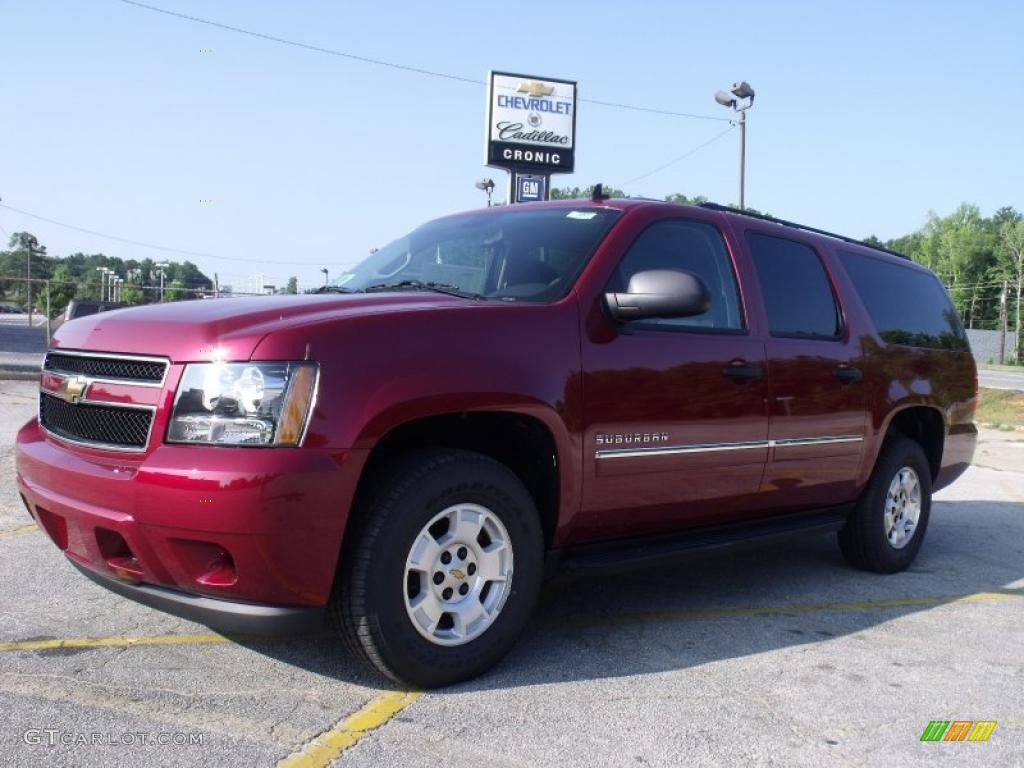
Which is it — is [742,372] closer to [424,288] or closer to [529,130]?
[424,288]

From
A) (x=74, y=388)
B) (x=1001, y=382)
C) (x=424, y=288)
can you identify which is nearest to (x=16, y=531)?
Answer: (x=74, y=388)

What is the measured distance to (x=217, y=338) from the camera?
3.02 m

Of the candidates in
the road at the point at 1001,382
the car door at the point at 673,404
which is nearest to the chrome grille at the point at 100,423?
the car door at the point at 673,404

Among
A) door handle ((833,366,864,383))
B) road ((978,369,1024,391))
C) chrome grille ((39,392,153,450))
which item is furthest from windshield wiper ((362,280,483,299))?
road ((978,369,1024,391))

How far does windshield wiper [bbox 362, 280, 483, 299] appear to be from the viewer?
3840 millimetres

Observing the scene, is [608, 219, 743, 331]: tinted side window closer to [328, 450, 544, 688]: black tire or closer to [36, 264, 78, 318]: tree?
[328, 450, 544, 688]: black tire

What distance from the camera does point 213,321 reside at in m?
3.10

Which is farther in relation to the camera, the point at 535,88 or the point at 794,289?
the point at 535,88

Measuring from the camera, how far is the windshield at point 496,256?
12.9 ft

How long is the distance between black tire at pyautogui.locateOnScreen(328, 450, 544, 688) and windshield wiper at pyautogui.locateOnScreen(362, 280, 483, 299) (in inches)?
29.9

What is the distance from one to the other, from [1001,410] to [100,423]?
20.8 m

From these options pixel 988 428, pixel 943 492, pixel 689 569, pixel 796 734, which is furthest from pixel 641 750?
pixel 988 428

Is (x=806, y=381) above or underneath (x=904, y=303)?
underneath

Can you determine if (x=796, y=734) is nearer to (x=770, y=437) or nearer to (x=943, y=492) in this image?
(x=770, y=437)
